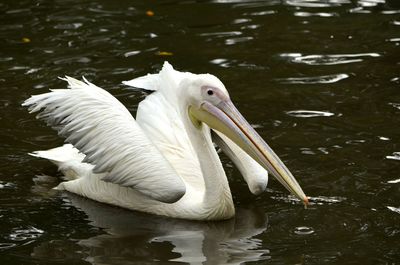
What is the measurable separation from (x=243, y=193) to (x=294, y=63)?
2.44 meters

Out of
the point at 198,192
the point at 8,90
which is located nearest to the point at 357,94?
the point at 198,192

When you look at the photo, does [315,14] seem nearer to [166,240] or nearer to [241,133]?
[241,133]

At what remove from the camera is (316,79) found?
809 cm

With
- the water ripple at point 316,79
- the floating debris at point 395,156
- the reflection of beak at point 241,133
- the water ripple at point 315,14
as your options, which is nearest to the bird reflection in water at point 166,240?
the reflection of beak at point 241,133

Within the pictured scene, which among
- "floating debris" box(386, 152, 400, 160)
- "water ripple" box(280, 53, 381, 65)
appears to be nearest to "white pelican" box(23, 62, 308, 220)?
"floating debris" box(386, 152, 400, 160)

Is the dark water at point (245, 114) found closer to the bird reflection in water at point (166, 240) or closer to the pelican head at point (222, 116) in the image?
the bird reflection in water at point (166, 240)

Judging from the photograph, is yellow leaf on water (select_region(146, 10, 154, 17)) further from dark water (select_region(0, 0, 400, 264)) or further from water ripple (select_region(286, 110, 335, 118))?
water ripple (select_region(286, 110, 335, 118))

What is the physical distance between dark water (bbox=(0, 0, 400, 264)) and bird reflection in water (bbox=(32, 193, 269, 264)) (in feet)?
0.04

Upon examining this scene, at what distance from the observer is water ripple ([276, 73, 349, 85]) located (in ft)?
26.4

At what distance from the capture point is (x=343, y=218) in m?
5.73

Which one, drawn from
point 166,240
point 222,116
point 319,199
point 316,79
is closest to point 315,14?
point 316,79

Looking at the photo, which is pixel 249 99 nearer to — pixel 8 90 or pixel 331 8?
pixel 8 90

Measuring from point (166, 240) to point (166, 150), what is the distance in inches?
31.3

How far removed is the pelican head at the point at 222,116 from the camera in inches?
222
